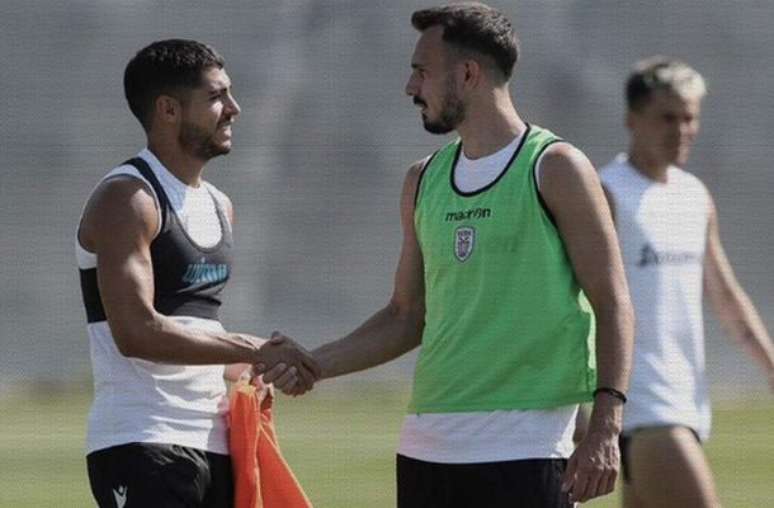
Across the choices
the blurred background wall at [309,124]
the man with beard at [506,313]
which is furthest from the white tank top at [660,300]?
the blurred background wall at [309,124]

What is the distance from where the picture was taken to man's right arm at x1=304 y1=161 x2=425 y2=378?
5391 mm

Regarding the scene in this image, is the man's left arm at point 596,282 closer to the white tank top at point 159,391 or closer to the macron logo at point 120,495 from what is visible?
the white tank top at point 159,391

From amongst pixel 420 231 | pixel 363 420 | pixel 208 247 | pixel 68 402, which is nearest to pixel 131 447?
pixel 208 247

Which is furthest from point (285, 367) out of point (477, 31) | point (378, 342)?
point (477, 31)

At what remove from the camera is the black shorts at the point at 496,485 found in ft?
16.2

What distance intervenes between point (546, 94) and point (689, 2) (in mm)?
1196

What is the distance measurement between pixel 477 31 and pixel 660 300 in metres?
1.42

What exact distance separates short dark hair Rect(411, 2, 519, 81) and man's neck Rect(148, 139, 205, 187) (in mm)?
710

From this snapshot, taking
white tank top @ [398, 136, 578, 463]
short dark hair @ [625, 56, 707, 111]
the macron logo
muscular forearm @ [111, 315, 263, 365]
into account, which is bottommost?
the macron logo

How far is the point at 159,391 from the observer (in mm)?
5273

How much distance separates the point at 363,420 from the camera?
510 inches

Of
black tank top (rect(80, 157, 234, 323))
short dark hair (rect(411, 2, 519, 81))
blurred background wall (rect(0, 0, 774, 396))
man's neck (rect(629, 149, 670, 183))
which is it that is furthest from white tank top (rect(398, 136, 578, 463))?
blurred background wall (rect(0, 0, 774, 396))

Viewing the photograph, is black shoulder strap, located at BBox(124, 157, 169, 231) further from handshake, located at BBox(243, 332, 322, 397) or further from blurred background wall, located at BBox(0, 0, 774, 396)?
blurred background wall, located at BBox(0, 0, 774, 396)

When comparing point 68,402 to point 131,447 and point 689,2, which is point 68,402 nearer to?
point 689,2
